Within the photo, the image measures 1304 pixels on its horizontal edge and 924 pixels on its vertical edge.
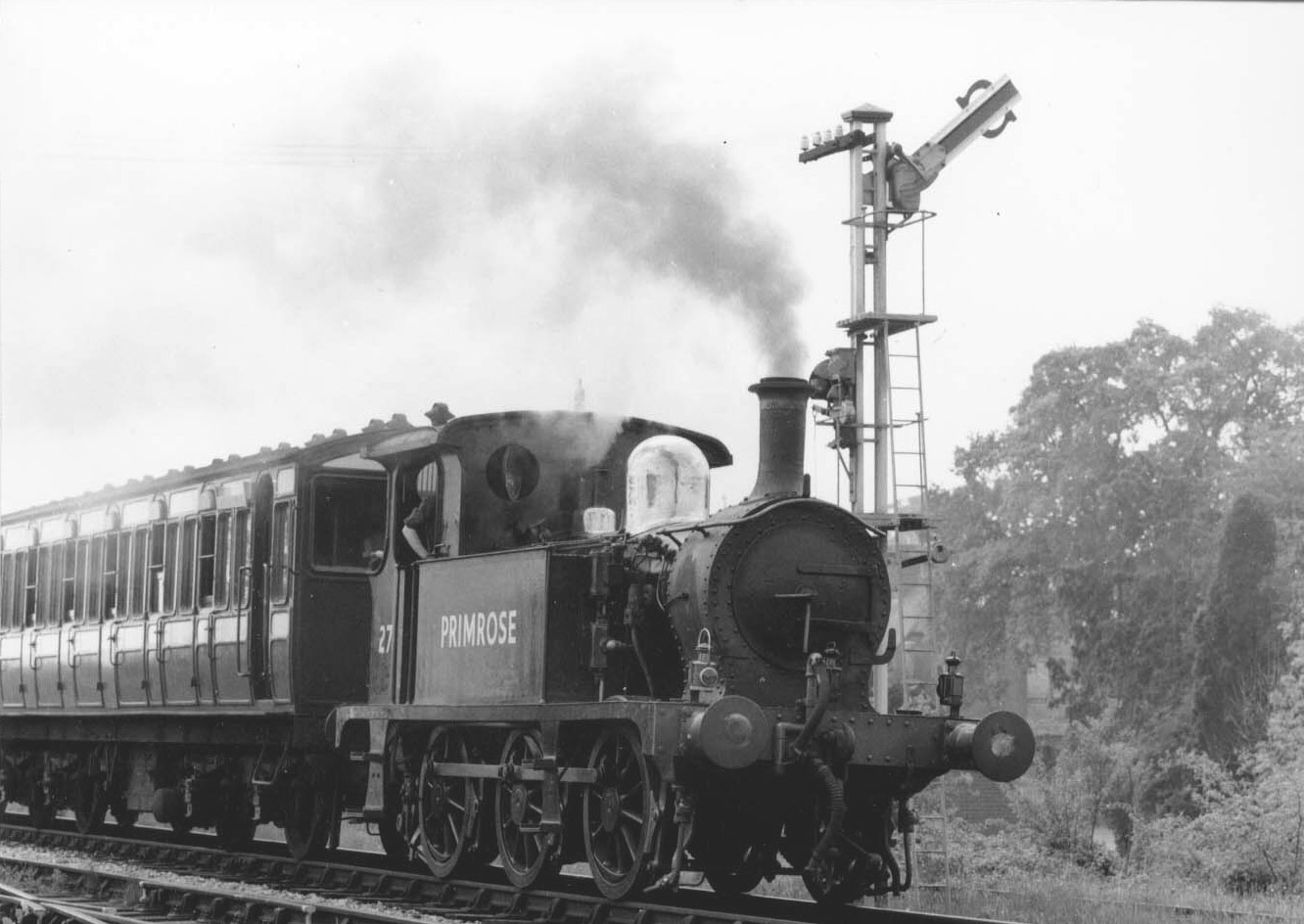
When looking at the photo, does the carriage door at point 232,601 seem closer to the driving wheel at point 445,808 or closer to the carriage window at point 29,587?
the driving wheel at point 445,808

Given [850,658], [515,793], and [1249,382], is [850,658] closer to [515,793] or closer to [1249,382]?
[515,793]

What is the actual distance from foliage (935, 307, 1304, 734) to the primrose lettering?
1300 inches

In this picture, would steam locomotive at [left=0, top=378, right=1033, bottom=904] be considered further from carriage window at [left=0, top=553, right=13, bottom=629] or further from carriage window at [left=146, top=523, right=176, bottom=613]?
carriage window at [left=0, top=553, right=13, bottom=629]

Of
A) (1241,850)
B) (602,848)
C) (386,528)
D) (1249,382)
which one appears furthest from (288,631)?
(1249,382)

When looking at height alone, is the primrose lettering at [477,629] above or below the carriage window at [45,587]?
below

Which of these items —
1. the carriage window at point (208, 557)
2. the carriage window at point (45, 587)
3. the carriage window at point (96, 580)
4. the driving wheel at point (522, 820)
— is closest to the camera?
the driving wheel at point (522, 820)

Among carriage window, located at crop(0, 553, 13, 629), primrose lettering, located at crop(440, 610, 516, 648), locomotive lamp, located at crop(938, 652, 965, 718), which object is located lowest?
locomotive lamp, located at crop(938, 652, 965, 718)

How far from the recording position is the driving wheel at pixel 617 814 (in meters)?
11.2

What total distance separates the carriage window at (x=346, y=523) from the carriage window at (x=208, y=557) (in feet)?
6.22

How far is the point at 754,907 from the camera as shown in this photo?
1177 cm

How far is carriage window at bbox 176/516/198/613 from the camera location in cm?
1648

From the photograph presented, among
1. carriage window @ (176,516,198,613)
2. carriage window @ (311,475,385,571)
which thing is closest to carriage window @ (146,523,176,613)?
carriage window @ (176,516,198,613)

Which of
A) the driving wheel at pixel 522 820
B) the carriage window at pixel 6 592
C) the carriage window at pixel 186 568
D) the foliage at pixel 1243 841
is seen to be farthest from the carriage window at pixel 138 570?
the foliage at pixel 1243 841

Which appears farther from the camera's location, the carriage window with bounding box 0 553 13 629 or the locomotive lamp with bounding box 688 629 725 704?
the carriage window with bounding box 0 553 13 629
